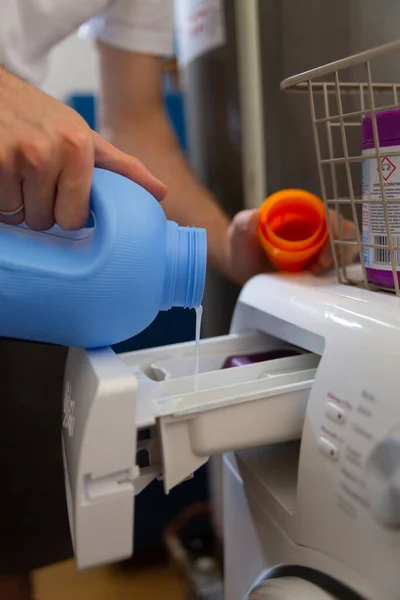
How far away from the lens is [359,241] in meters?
0.45

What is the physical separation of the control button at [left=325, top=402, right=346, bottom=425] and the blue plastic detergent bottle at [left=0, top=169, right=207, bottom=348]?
4.9 inches

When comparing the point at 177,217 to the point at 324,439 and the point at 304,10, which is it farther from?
the point at 324,439

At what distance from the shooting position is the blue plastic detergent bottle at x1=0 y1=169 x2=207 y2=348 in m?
0.37

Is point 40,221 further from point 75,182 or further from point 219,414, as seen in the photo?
point 219,414

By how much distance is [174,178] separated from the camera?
32.5 inches

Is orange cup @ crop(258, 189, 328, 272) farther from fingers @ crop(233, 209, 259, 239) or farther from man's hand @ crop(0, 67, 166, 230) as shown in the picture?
man's hand @ crop(0, 67, 166, 230)

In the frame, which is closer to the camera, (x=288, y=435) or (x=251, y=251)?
(x=288, y=435)

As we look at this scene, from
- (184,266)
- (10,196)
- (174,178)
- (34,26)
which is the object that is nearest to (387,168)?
(184,266)

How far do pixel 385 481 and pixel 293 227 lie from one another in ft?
1.02

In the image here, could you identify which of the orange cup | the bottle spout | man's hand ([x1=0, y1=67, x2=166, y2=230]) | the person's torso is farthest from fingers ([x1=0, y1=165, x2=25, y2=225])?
the person's torso

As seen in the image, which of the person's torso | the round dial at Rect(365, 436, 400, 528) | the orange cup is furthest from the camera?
the person's torso

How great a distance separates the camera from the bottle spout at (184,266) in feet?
1.31

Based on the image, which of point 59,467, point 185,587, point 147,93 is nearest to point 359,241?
point 59,467

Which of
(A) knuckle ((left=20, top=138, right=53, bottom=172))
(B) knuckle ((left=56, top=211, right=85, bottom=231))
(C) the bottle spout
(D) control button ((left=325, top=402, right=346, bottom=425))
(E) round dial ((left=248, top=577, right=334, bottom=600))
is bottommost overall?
(E) round dial ((left=248, top=577, right=334, bottom=600))
